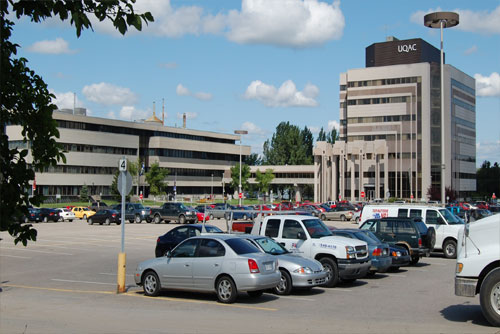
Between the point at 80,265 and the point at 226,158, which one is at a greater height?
the point at 226,158

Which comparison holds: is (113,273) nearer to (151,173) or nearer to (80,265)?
(80,265)

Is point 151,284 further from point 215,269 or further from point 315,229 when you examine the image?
point 315,229

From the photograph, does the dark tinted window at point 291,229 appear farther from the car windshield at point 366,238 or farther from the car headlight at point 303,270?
the car headlight at point 303,270

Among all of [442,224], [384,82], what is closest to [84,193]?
[384,82]

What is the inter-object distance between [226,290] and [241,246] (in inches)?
45.3

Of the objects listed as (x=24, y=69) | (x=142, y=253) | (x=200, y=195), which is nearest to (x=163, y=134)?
(x=200, y=195)

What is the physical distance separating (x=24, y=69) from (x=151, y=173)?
9560 centimetres

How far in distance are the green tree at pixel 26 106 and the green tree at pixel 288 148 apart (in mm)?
136052

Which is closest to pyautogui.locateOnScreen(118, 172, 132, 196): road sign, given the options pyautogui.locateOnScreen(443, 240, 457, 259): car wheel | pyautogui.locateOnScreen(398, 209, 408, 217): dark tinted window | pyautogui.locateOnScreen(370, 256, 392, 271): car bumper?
pyautogui.locateOnScreen(370, 256, 392, 271): car bumper

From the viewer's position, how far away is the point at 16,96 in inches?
237

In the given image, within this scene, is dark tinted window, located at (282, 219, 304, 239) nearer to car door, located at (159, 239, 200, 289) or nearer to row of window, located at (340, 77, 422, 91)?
car door, located at (159, 239, 200, 289)

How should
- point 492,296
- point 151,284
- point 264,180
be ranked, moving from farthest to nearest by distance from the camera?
point 264,180 → point 151,284 → point 492,296

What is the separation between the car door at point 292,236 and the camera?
17062 mm

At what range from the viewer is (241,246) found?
14125 mm
